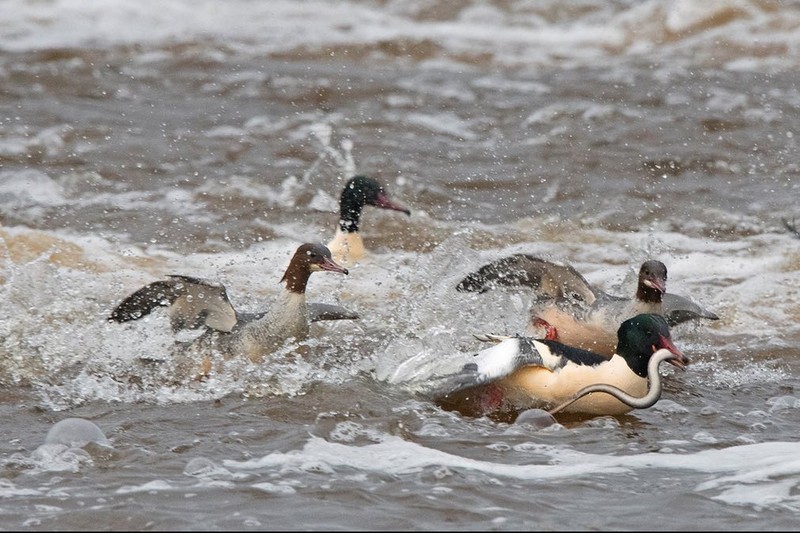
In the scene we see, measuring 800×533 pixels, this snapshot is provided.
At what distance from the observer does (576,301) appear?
305 inches

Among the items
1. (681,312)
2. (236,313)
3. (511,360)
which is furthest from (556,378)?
(236,313)

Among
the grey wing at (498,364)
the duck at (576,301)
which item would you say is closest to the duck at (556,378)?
the grey wing at (498,364)

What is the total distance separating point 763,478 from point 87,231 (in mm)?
6492

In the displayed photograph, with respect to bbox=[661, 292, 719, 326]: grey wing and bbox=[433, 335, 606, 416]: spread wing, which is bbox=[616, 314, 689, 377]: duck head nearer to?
bbox=[433, 335, 606, 416]: spread wing

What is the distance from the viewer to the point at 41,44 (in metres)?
17.0

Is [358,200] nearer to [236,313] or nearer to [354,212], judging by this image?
[354,212]

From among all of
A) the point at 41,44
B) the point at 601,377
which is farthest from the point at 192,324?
the point at 41,44

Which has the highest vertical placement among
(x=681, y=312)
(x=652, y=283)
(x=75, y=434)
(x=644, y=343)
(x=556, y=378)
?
(x=652, y=283)

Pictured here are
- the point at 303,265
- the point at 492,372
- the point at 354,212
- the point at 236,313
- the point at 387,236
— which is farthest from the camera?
the point at 387,236

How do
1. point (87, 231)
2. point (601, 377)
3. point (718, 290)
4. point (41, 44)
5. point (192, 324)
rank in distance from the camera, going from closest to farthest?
point (601, 377), point (192, 324), point (718, 290), point (87, 231), point (41, 44)

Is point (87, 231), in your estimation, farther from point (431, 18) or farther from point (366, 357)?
point (431, 18)

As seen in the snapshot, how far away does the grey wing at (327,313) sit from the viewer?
292 inches

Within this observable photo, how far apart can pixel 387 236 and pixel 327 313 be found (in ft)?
10.5

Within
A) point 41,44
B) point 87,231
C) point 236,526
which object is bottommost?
point 236,526
